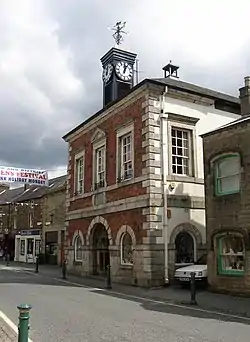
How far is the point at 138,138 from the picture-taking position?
19750 mm

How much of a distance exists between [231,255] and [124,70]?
14310 mm

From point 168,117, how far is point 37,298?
9580mm

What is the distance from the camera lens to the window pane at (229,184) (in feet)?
51.0

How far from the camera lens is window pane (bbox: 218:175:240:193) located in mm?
15553

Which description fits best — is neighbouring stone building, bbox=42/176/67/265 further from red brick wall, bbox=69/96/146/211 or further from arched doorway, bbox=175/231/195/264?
arched doorway, bbox=175/231/195/264

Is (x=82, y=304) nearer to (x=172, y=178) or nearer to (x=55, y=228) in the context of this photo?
(x=172, y=178)

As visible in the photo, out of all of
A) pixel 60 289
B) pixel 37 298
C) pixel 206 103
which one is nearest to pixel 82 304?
pixel 37 298

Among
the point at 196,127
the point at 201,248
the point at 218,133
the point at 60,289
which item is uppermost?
the point at 196,127

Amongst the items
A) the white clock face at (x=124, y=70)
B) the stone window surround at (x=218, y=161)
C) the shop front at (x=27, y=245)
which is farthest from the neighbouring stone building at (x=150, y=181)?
the shop front at (x=27, y=245)

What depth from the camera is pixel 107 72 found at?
2625 cm

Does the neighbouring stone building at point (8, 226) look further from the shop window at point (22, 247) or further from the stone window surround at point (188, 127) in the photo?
the stone window surround at point (188, 127)

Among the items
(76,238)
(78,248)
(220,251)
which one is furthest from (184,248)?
(78,248)

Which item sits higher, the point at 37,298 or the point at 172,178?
the point at 172,178

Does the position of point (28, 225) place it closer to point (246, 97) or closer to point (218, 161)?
point (246, 97)
